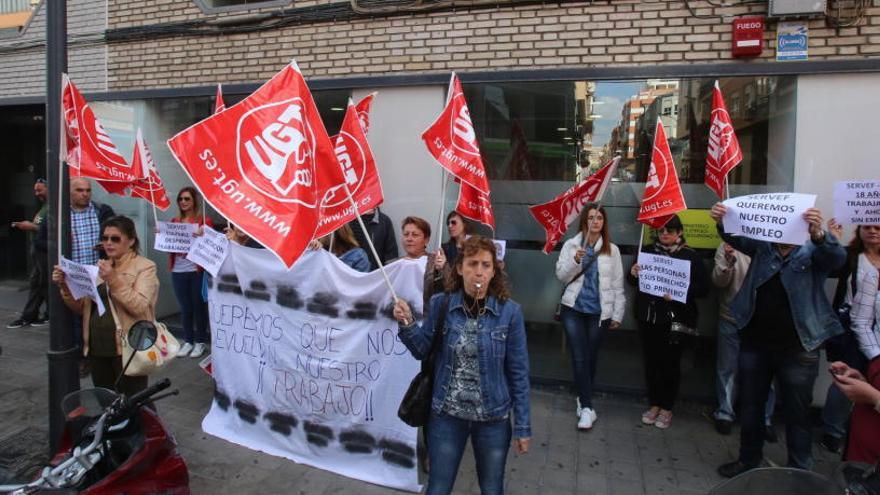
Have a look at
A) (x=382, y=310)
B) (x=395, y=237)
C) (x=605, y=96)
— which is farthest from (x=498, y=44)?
(x=382, y=310)

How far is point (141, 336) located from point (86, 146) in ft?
8.44

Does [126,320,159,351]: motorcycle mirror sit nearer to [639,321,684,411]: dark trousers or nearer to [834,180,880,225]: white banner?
[639,321,684,411]: dark trousers

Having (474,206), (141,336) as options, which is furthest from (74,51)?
(141,336)

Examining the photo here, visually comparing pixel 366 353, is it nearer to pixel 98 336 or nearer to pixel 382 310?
pixel 382 310

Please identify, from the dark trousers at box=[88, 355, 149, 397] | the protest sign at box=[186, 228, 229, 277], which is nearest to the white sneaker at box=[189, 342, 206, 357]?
the protest sign at box=[186, 228, 229, 277]

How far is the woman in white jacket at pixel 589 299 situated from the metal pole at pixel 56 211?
12.4ft

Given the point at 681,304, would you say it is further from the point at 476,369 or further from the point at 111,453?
the point at 111,453

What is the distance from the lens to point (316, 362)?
4.07 meters

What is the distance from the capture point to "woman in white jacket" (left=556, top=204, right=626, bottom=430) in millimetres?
4875

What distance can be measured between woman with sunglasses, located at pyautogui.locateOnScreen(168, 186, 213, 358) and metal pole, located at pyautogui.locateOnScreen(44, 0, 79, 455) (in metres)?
2.66

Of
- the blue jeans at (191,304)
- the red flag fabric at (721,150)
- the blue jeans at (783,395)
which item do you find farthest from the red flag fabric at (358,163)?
the blue jeans at (191,304)

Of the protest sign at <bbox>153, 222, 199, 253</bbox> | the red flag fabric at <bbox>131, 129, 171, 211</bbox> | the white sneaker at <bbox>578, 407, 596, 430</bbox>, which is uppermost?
the red flag fabric at <bbox>131, 129, 171, 211</bbox>

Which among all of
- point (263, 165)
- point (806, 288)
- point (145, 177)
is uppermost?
point (145, 177)

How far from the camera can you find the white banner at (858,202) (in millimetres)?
3803
